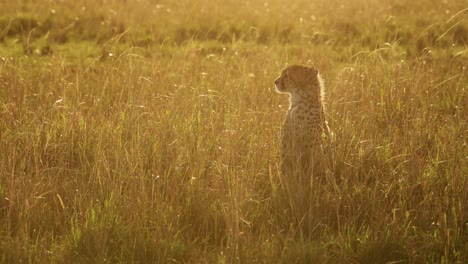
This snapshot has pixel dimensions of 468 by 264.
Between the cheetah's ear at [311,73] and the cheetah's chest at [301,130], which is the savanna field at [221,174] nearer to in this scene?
the cheetah's chest at [301,130]

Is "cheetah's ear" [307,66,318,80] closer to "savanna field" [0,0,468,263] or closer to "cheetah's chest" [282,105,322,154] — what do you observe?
"cheetah's chest" [282,105,322,154]

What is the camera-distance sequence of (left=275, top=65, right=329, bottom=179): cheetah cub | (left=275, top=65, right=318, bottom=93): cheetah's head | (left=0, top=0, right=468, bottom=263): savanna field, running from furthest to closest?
1. (left=275, top=65, right=318, bottom=93): cheetah's head
2. (left=275, top=65, right=329, bottom=179): cheetah cub
3. (left=0, top=0, right=468, bottom=263): savanna field

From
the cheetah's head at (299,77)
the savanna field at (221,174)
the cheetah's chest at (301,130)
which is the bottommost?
the savanna field at (221,174)

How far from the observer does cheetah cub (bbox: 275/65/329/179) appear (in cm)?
453

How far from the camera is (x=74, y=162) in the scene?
16.4 ft

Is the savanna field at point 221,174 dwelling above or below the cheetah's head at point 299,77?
below

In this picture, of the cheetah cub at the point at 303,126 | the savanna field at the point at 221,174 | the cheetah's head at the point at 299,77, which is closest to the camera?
the savanna field at the point at 221,174

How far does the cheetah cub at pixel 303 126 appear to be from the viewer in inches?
178

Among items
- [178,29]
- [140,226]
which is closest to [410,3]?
[178,29]

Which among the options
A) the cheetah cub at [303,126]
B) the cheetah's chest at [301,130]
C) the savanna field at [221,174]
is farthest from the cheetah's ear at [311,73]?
the savanna field at [221,174]

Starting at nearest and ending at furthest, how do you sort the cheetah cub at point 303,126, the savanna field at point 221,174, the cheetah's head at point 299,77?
the savanna field at point 221,174, the cheetah cub at point 303,126, the cheetah's head at point 299,77

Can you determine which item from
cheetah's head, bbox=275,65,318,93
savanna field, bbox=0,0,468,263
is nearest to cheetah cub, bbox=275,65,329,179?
cheetah's head, bbox=275,65,318,93

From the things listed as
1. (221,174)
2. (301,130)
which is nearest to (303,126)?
(301,130)

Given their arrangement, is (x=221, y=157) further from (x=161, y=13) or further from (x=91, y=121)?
(x=161, y=13)
